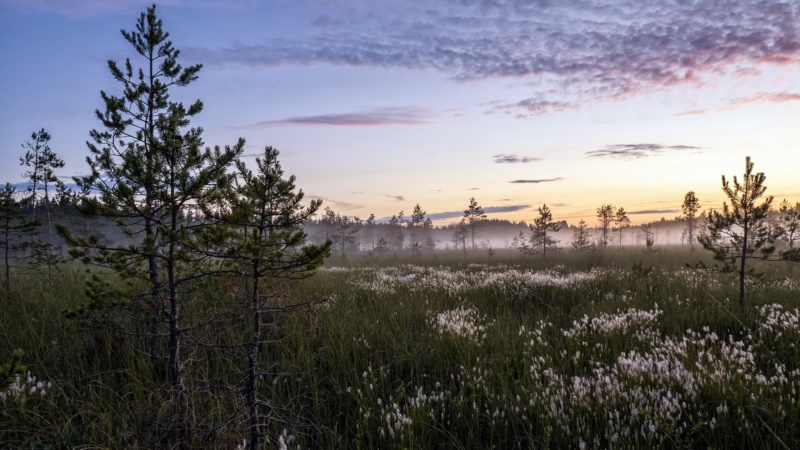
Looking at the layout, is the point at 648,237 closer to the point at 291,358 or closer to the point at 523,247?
the point at 523,247

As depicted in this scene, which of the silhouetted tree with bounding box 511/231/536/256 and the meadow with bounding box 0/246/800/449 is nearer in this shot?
the meadow with bounding box 0/246/800/449

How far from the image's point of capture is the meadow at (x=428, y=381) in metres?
3.66

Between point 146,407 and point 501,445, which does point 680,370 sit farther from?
point 146,407

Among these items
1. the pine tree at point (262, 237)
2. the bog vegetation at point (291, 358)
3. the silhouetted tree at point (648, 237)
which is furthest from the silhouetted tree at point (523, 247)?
the pine tree at point (262, 237)

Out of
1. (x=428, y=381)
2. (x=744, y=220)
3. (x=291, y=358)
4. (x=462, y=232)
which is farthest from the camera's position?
(x=462, y=232)

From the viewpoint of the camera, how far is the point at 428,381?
5207mm

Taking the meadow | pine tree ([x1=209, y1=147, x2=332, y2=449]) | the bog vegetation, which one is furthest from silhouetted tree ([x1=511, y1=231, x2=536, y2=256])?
pine tree ([x1=209, y1=147, x2=332, y2=449])

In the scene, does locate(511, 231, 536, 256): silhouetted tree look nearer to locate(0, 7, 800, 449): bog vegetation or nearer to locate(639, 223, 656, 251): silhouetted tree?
locate(639, 223, 656, 251): silhouetted tree

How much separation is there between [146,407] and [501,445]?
393cm

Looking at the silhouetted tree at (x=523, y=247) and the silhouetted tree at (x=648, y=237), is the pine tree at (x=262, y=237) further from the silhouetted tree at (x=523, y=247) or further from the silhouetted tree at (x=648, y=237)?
the silhouetted tree at (x=523, y=247)

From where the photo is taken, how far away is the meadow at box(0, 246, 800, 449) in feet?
12.0

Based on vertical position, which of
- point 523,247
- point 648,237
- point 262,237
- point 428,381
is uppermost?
point 262,237

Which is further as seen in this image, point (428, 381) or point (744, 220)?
point (744, 220)

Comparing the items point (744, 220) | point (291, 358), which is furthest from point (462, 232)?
point (291, 358)
